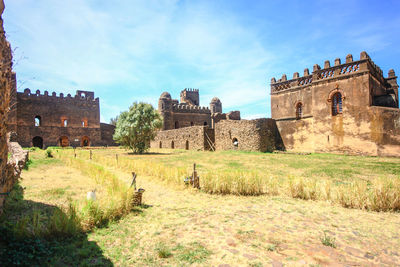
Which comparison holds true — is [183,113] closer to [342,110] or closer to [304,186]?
[342,110]

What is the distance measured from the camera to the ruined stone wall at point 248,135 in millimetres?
19875

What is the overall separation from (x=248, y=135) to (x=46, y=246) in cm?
1822

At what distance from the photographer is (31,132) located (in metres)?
31.4

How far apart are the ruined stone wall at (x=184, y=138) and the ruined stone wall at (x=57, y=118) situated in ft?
40.5

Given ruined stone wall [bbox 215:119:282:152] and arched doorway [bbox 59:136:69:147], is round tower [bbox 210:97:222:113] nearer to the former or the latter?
ruined stone wall [bbox 215:119:282:152]

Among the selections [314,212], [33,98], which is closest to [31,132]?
[33,98]

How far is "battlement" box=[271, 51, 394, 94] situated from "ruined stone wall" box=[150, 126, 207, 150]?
8.94 metres

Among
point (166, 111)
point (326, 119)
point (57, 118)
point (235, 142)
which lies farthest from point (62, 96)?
point (326, 119)

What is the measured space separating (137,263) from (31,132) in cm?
3640

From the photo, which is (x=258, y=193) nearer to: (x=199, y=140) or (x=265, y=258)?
(x=265, y=258)

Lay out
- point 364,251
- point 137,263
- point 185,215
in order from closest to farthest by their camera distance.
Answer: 1. point 137,263
2. point 364,251
3. point 185,215

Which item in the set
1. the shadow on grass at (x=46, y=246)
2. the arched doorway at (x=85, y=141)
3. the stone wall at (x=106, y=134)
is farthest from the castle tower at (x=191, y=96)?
the shadow on grass at (x=46, y=246)

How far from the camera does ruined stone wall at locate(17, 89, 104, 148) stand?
3125cm

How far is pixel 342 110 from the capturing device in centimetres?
1758
